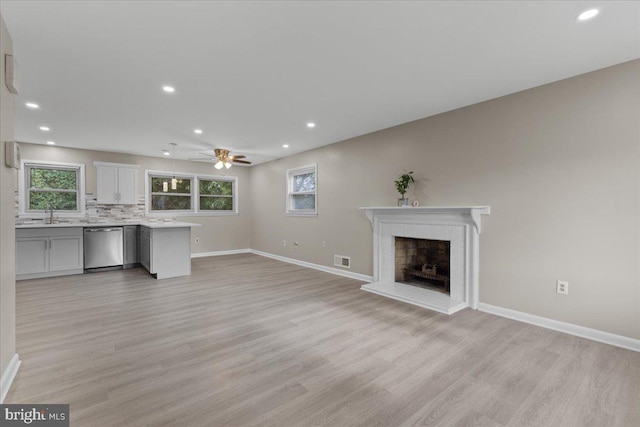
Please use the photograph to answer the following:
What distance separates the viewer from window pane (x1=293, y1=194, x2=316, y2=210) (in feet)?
20.5

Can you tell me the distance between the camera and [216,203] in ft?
25.4

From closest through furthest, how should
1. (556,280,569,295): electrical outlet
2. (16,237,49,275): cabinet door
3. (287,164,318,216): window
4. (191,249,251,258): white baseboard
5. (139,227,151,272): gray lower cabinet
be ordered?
(556,280,569,295): electrical outlet → (16,237,49,275): cabinet door → (139,227,151,272): gray lower cabinet → (287,164,318,216): window → (191,249,251,258): white baseboard

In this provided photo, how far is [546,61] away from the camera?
251 cm

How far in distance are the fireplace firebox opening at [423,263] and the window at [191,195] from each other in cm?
507

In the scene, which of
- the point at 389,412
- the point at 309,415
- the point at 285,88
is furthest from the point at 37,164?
the point at 389,412

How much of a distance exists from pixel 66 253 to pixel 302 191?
4.59 meters

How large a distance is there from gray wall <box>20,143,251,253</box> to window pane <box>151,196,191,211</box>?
A: 0.30m

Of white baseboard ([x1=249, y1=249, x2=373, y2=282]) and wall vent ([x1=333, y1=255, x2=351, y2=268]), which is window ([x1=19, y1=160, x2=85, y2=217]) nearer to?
white baseboard ([x1=249, y1=249, x2=373, y2=282])

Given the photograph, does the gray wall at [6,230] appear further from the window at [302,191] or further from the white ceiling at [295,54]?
the window at [302,191]

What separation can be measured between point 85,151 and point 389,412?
7.24 meters

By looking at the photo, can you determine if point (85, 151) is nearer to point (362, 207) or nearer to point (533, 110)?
point (362, 207)

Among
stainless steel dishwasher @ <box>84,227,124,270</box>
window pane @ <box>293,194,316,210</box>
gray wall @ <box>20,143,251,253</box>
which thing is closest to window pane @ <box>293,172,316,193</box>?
window pane @ <box>293,194,316,210</box>

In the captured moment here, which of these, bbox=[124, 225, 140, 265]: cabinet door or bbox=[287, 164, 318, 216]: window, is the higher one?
bbox=[287, 164, 318, 216]: window

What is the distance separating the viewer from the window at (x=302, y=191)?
20.1ft
